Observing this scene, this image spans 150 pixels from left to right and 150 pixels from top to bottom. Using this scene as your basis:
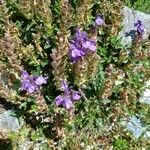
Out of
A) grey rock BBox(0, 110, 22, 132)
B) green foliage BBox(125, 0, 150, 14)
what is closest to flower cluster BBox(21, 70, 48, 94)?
grey rock BBox(0, 110, 22, 132)

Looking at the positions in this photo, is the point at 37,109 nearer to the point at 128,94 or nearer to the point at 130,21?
the point at 128,94

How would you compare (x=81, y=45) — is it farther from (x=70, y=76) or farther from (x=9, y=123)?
(x=9, y=123)

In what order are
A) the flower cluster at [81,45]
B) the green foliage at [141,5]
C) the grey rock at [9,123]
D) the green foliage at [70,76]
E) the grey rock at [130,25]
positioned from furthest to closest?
the green foliage at [141,5], the grey rock at [130,25], the grey rock at [9,123], the green foliage at [70,76], the flower cluster at [81,45]

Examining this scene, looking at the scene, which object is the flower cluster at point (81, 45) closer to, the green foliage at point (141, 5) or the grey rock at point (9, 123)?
the grey rock at point (9, 123)

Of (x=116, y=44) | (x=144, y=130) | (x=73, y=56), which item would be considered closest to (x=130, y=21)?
(x=116, y=44)

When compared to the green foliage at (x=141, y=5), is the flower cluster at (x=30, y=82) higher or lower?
lower

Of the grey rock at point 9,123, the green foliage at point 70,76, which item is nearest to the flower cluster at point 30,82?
the green foliage at point 70,76

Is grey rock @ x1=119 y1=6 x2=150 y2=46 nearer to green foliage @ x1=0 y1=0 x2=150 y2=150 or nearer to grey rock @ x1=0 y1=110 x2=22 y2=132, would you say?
green foliage @ x1=0 y1=0 x2=150 y2=150

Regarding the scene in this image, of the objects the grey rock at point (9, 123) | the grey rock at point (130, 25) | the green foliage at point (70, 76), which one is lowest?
the grey rock at point (9, 123)

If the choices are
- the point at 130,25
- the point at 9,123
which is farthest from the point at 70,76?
the point at 130,25

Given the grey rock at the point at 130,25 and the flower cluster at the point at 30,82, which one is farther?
the grey rock at the point at 130,25
